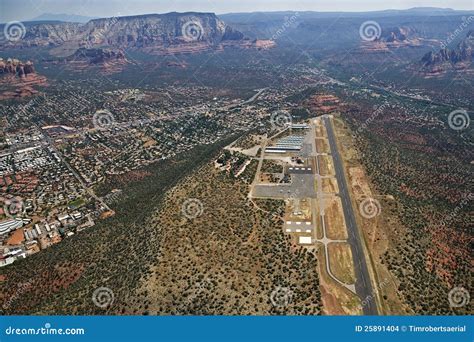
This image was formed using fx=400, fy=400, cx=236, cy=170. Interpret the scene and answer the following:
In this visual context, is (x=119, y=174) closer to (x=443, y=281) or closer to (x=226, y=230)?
(x=226, y=230)

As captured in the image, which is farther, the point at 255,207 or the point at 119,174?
the point at 119,174

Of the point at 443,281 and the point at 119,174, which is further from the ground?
the point at 443,281

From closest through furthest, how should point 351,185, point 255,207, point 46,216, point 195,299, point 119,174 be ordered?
point 195,299
point 255,207
point 351,185
point 46,216
point 119,174

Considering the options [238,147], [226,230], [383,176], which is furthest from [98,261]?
[383,176]

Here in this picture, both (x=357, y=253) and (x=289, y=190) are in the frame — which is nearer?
(x=357, y=253)

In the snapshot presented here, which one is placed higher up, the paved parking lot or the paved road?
the paved parking lot

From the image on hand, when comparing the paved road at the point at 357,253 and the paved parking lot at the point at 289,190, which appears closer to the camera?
the paved road at the point at 357,253

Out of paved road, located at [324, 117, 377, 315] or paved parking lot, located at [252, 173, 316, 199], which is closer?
paved road, located at [324, 117, 377, 315]

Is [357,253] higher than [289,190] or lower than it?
lower

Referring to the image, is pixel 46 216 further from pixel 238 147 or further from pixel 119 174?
pixel 238 147

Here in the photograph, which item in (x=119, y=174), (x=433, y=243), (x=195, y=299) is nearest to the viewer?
(x=195, y=299)

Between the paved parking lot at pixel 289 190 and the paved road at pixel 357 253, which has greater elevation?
the paved parking lot at pixel 289 190
